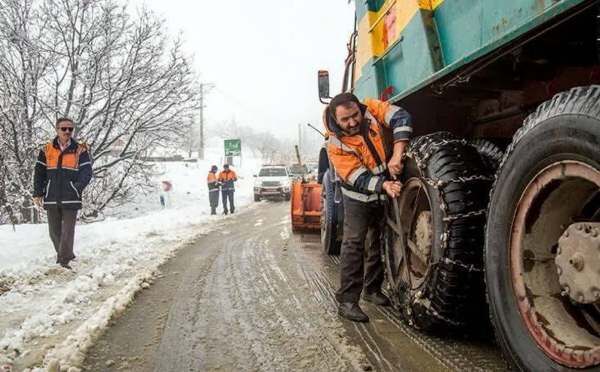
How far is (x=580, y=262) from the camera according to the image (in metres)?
1.64

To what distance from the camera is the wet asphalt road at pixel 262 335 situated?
2.38 meters

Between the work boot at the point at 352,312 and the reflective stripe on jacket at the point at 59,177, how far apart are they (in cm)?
355

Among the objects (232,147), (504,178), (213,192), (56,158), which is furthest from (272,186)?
(504,178)

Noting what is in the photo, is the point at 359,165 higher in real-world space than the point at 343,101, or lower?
lower

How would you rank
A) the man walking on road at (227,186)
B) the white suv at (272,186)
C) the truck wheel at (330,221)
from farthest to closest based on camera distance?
the white suv at (272,186) < the man walking on road at (227,186) < the truck wheel at (330,221)

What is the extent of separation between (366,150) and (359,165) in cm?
11

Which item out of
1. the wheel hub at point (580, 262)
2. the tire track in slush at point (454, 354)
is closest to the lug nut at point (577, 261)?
the wheel hub at point (580, 262)

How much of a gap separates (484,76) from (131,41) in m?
11.8

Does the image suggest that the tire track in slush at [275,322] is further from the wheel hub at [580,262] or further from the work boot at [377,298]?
the wheel hub at [580,262]

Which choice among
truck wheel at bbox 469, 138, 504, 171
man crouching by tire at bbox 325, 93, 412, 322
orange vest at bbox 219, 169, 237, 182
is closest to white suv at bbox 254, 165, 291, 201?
orange vest at bbox 219, 169, 237, 182

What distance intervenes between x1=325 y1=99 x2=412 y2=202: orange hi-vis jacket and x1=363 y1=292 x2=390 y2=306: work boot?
780 mm

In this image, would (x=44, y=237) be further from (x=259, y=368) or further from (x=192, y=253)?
(x=259, y=368)

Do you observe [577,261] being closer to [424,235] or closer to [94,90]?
[424,235]

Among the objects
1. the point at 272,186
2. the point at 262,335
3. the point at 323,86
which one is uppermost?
the point at 323,86
